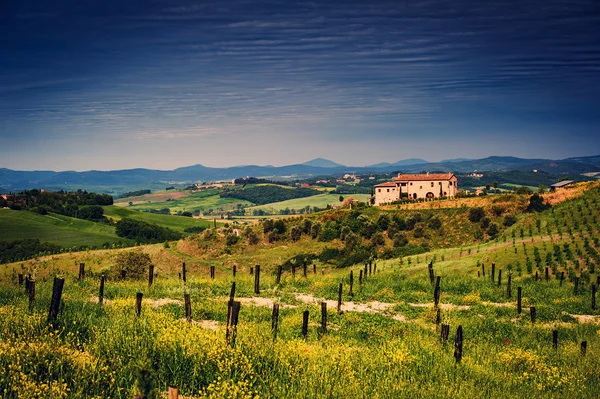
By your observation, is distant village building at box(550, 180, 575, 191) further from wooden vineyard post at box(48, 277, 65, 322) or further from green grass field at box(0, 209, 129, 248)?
green grass field at box(0, 209, 129, 248)

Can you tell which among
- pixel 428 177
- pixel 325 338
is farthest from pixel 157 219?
pixel 325 338

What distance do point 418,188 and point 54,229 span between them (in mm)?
102063

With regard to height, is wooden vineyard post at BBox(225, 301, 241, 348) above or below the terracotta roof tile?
below

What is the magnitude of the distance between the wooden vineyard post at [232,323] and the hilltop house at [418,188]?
10314 cm

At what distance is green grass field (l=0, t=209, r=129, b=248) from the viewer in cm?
10562

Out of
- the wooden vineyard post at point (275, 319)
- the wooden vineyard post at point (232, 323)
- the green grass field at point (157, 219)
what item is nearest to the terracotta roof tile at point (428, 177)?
the green grass field at point (157, 219)

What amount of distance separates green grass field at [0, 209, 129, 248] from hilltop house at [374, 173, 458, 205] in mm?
74335

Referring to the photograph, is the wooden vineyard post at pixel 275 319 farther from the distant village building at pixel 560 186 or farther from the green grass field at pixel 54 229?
the green grass field at pixel 54 229

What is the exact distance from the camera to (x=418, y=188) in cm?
11694

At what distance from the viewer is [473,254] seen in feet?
159

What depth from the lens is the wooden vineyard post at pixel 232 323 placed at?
12014mm

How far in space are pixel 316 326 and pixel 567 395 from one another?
11.1m

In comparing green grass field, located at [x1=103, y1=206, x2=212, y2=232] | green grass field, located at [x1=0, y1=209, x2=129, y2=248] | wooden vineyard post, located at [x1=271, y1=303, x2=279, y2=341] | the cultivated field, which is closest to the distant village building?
the cultivated field

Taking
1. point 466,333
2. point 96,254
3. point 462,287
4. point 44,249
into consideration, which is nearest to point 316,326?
point 466,333
